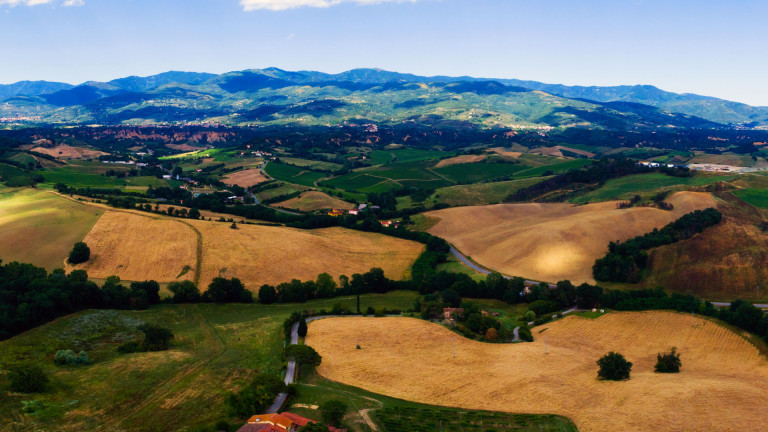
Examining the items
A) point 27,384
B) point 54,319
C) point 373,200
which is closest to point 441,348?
point 27,384

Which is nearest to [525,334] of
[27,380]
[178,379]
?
[178,379]

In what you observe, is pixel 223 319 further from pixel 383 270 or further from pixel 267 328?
pixel 383 270

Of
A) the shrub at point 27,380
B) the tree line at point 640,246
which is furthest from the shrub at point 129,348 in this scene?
the tree line at point 640,246

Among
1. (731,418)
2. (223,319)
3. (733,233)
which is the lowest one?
(223,319)

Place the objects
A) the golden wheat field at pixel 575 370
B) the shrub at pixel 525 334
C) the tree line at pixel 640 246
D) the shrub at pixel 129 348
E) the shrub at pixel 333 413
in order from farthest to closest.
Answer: the tree line at pixel 640 246
the shrub at pixel 525 334
the shrub at pixel 129 348
the golden wheat field at pixel 575 370
the shrub at pixel 333 413

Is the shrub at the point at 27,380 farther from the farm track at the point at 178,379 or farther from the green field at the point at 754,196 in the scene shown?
the green field at the point at 754,196

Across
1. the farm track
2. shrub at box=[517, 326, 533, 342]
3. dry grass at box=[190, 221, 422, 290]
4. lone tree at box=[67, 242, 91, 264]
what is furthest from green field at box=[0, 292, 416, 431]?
lone tree at box=[67, 242, 91, 264]

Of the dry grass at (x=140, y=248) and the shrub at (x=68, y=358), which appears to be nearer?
the shrub at (x=68, y=358)

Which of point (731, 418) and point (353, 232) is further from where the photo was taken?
point (353, 232)
